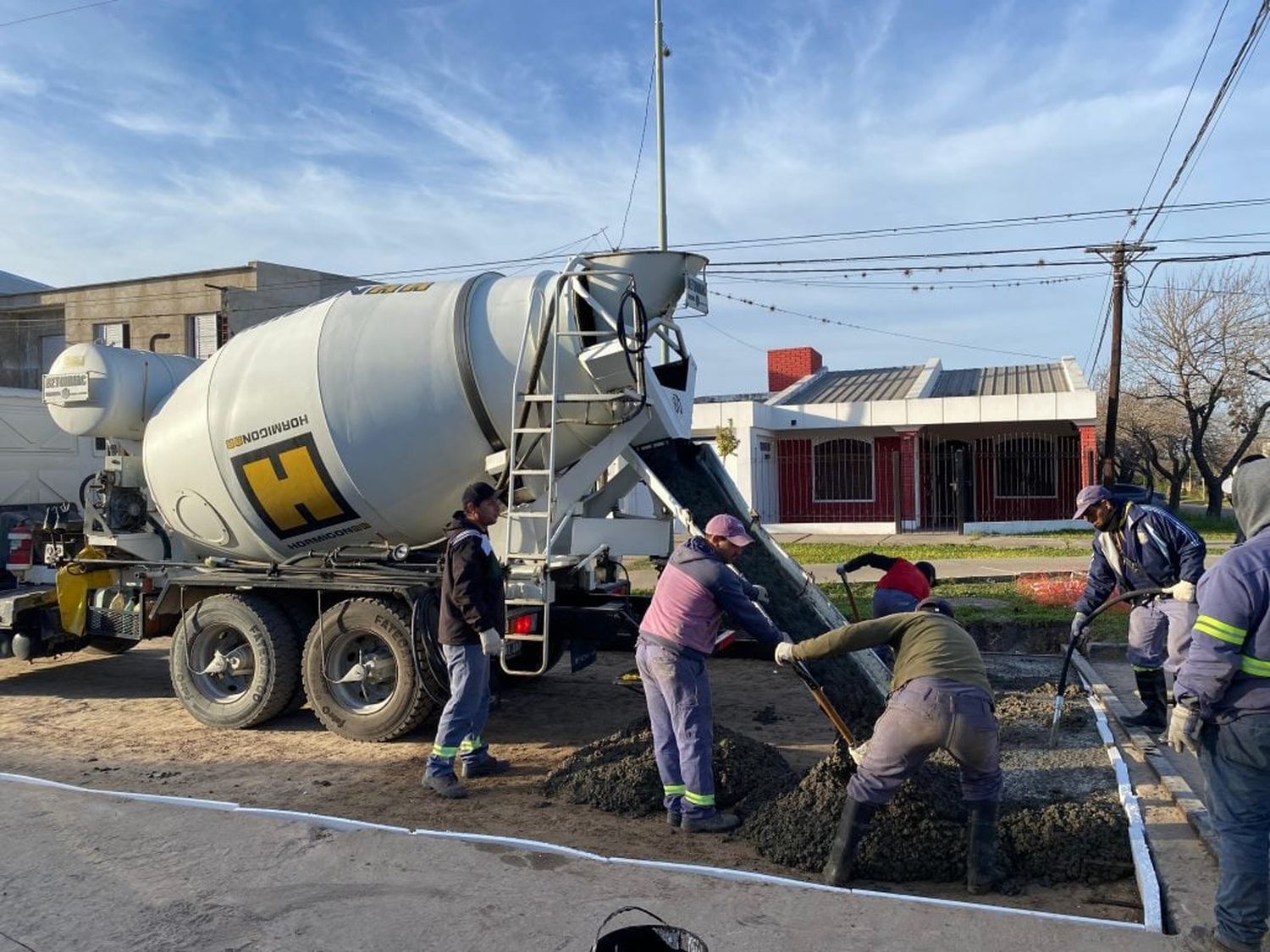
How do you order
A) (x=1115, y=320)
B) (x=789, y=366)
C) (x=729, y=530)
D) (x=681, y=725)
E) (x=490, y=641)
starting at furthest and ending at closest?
1. (x=789, y=366)
2. (x=1115, y=320)
3. (x=490, y=641)
4. (x=729, y=530)
5. (x=681, y=725)

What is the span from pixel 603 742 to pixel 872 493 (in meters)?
20.8

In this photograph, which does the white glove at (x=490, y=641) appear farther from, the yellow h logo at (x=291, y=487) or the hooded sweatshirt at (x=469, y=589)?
the yellow h logo at (x=291, y=487)

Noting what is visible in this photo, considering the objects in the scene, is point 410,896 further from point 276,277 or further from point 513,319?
point 276,277

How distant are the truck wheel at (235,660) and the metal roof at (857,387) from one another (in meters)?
20.2

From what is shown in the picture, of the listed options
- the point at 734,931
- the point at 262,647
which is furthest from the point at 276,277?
the point at 734,931

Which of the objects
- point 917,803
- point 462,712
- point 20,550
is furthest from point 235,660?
point 917,803

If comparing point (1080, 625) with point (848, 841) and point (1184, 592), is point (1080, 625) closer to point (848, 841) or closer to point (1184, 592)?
point (1184, 592)

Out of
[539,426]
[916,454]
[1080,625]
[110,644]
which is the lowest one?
[110,644]

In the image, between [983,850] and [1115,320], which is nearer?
[983,850]

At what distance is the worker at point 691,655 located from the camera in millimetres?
5137

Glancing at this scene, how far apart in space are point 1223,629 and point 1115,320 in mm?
20384

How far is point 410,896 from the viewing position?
4250 mm

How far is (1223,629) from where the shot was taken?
3.52m

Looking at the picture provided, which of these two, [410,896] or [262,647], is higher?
[262,647]
